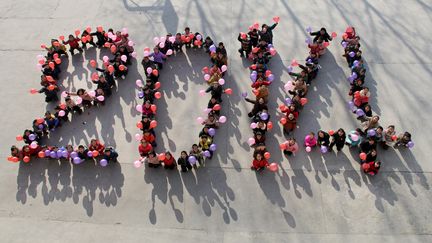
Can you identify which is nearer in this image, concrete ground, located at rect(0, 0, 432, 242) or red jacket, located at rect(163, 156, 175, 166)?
concrete ground, located at rect(0, 0, 432, 242)

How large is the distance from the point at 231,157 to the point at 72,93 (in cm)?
405

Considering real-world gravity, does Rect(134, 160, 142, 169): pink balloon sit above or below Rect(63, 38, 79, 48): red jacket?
below

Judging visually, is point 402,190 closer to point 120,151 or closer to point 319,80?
point 319,80

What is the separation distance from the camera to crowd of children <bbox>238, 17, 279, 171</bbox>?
287 inches

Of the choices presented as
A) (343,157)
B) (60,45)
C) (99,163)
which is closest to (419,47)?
(343,157)

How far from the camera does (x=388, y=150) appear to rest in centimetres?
762

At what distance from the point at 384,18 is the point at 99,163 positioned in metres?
8.60

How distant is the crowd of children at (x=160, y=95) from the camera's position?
7309 millimetres

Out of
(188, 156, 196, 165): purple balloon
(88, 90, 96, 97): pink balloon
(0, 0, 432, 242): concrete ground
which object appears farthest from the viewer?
(88, 90, 96, 97): pink balloon

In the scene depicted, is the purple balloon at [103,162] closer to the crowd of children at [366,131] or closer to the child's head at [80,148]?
the child's head at [80,148]

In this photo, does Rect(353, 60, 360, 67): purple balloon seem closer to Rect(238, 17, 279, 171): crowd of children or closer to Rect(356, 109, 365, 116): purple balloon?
Rect(356, 109, 365, 116): purple balloon

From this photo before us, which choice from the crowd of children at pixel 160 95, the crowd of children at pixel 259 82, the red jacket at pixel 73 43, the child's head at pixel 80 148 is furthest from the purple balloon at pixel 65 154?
the crowd of children at pixel 259 82

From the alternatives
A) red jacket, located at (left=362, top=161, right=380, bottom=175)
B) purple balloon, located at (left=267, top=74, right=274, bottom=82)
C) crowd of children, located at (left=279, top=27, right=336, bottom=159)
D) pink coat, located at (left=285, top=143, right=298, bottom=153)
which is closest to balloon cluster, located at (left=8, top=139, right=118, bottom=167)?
pink coat, located at (left=285, top=143, right=298, bottom=153)

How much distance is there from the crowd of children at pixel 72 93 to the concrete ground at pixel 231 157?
0.26 m
